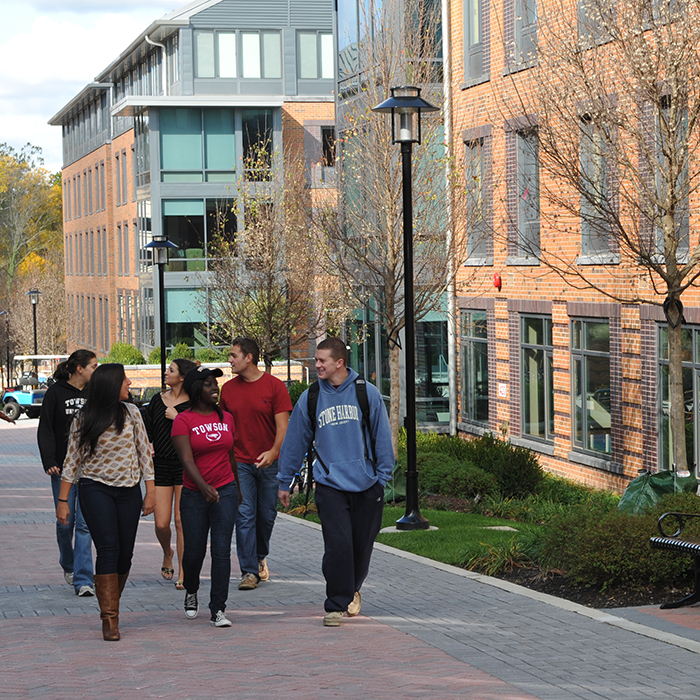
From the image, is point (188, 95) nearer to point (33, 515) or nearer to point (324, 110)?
point (324, 110)

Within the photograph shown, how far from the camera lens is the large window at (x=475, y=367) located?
78.3ft

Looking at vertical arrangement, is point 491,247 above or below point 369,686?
above

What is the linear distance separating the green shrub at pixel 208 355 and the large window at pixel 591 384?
2286 centimetres

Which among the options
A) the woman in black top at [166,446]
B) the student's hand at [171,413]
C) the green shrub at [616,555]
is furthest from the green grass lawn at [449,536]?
the student's hand at [171,413]

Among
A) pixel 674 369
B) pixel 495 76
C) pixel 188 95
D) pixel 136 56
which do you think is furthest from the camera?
pixel 136 56

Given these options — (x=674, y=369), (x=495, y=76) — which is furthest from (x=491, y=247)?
(x=674, y=369)

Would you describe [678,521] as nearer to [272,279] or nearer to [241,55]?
[272,279]

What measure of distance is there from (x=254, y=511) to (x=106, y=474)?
1938 mm

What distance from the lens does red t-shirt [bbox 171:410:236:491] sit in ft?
26.4

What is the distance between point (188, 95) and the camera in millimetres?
43625

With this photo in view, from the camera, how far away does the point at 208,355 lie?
41906 millimetres

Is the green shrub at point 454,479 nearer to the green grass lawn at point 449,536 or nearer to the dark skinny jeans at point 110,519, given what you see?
the green grass lawn at point 449,536

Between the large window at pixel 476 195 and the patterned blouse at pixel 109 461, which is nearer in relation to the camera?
the patterned blouse at pixel 109 461

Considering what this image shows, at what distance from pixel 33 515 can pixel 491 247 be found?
35.6ft
